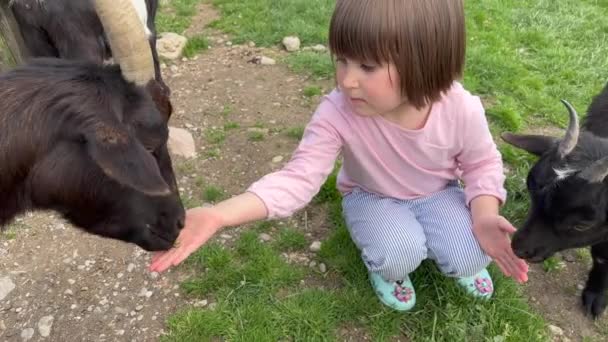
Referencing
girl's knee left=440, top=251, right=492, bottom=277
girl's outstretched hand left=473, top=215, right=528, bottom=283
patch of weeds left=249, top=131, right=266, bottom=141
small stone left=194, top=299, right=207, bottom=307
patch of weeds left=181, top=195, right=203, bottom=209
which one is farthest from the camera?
patch of weeds left=249, top=131, right=266, bottom=141

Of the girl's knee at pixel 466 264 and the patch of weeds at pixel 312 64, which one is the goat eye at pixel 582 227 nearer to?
the girl's knee at pixel 466 264

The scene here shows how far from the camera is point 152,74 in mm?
2527

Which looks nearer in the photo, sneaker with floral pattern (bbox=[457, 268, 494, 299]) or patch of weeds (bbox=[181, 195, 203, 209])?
sneaker with floral pattern (bbox=[457, 268, 494, 299])

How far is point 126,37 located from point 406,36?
1.18 metres

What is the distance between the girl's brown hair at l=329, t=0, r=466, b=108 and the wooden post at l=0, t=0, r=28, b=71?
2538 mm

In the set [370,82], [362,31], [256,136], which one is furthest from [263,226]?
[362,31]

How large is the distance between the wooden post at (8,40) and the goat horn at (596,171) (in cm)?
365

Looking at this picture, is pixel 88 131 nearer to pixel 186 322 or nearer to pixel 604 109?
pixel 186 322

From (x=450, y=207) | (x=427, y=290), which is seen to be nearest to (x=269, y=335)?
(x=427, y=290)

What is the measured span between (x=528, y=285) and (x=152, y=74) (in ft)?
8.64

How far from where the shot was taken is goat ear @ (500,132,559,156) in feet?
11.1

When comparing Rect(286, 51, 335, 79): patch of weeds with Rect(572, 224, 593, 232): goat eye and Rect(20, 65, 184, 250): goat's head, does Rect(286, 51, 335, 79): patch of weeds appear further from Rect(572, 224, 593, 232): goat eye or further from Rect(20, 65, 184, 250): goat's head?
Rect(20, 65, 184, 250): goat's head

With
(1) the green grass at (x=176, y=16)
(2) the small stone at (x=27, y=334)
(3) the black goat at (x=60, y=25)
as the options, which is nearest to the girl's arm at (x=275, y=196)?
(2) the small stone at (x=27, y=334)

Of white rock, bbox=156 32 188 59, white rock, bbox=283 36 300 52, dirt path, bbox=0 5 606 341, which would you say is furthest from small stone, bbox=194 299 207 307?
white rock, bbox=283 36 300 52
